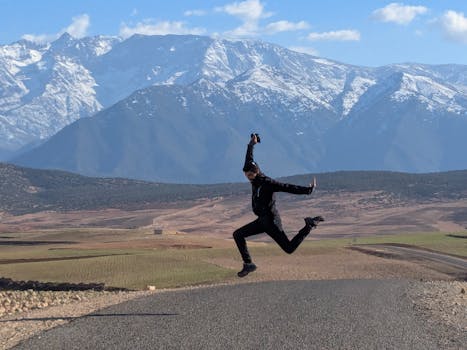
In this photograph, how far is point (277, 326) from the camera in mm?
16641

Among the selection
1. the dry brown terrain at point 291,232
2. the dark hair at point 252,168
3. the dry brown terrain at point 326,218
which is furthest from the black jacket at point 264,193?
the dry brown terrain at point 326,218

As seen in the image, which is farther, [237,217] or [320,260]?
[237,217]

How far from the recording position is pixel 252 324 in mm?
16938

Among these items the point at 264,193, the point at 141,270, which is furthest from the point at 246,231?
A: the point at 141,270

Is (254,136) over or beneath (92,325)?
over

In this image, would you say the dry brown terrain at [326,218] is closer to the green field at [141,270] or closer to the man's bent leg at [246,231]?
the green field at [141,270]

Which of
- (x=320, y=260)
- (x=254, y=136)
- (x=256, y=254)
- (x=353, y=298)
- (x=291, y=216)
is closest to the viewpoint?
(x=254, y=136)

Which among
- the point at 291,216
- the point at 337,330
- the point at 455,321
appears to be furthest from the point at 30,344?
the point at 291,216

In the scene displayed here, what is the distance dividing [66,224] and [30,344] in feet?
563

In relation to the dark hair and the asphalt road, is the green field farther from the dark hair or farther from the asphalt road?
the dark hair

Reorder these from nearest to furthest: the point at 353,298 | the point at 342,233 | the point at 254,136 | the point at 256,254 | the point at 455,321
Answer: the point at 455,321 → the point at 254,136 → the point at 353,298 → the point at 256,254 → the point at 342,233

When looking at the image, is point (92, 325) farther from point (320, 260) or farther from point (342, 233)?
point (342, 233)

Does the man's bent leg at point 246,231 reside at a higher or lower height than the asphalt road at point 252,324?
higher

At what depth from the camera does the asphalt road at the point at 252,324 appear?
15.3 m
